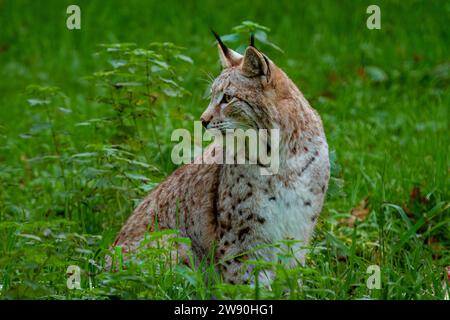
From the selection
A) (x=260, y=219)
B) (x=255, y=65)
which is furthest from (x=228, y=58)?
(x=260, y=219)

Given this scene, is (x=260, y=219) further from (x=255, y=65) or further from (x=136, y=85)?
(x=136, y=85)

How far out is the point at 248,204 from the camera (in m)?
4.76

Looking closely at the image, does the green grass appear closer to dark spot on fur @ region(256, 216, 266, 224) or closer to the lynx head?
dark spot on fur @ region(256, 216, 266, 224)

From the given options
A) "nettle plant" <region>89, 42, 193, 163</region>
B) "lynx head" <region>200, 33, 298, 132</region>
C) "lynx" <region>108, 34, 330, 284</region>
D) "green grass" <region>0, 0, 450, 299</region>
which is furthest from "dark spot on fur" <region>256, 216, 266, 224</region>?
"nettle plant" <region>89, 42, 193, 163</region>

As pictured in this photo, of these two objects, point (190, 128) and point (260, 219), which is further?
point (190, 128)

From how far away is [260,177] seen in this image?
15.7 feet

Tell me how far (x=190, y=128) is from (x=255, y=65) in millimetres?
2537

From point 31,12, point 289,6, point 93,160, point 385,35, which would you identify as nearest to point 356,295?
point 93,160

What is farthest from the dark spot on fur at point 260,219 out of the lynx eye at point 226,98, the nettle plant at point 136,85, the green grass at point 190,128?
the nettle plant at point 136,85

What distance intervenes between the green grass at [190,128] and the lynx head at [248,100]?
0.72 m

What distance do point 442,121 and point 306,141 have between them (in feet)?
11.3

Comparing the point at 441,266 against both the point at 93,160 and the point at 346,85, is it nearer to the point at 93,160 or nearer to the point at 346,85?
the point at 93,160

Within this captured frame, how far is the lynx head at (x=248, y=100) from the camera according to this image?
15.5ft

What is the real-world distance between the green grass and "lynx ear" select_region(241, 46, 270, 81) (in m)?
0.94
